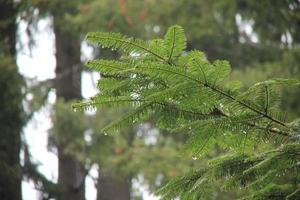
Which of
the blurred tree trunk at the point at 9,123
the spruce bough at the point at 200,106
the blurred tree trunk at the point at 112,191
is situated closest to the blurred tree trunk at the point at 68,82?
the blurred tree trunk at the point at 112,191

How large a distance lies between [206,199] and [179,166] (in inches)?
267

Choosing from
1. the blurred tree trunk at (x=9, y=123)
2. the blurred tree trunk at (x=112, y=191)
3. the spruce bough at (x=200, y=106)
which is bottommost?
the blurred tree trunk at (x=112, y=191)

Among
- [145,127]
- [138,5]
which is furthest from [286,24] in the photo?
[145,127]

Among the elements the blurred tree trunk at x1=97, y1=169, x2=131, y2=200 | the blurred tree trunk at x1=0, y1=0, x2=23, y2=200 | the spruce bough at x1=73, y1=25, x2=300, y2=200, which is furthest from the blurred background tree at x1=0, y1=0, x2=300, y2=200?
the spruce bough at x1=73, y1=25, x2=300, y2=200

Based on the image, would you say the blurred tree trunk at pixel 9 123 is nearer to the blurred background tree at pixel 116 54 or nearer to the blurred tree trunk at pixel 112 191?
the blurred background tree at pixel 116 54

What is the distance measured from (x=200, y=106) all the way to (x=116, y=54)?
10097mm

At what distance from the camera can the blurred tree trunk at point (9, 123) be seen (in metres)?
7.38

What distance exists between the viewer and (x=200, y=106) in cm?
203

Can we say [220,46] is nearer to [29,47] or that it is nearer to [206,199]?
[29,47]

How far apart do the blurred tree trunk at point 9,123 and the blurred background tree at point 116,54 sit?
0.02 m

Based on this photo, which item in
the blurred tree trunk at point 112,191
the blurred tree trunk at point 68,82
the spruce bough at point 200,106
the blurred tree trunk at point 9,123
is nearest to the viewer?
the spruce bough at point 200,106

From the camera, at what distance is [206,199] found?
217 centimetres

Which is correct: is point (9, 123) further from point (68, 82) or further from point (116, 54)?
point (68, 82)

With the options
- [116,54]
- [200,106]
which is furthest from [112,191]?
[200,106]
